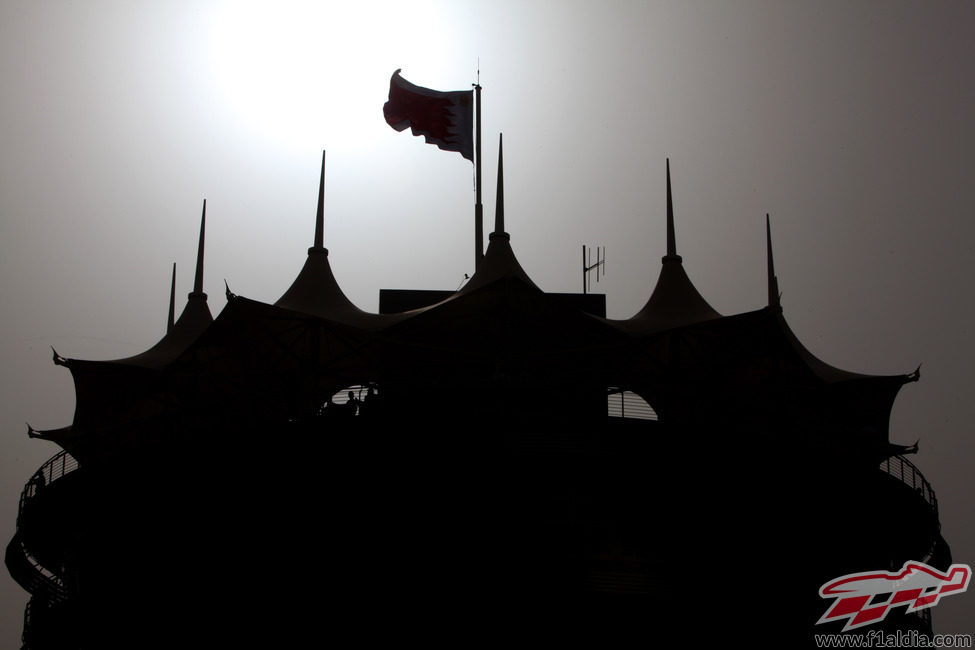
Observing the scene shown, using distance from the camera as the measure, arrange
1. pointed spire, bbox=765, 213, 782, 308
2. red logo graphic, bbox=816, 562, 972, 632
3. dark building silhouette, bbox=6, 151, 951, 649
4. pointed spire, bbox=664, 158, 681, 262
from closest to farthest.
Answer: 1. dark building silhouette, bbox=6, 151, 951, 649
2. red logo graphic, bbox=816, 562, 972, 632
3. pointed spire, bbox=765, 213, 782, 308
4. pointed spire, bbox=664, 158, 681, 262

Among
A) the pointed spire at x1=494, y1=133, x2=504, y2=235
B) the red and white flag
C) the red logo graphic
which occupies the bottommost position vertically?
the red logo graphic

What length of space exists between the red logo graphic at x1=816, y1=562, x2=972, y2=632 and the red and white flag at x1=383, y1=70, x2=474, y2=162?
19.8 metres

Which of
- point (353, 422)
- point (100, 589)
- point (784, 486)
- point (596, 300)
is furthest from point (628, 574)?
point (596, 300)

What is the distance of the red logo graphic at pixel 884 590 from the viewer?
19438 mm

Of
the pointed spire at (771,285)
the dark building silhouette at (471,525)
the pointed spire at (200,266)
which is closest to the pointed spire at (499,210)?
the dark building silhouette at (471,525)

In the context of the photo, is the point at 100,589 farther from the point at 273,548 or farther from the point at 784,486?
the point at 784,486

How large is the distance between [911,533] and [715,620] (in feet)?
22.2

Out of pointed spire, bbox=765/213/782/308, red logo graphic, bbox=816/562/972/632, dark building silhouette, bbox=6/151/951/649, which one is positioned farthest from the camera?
pointed spire, bbox=765/213/782/308

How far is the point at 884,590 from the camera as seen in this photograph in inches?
807

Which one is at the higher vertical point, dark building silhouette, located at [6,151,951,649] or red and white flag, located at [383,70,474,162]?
red and white flag, located at [383,70,474,162]

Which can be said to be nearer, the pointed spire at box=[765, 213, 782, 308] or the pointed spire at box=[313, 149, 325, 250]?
the pointed spire at box=[765, 213, 782, 308]

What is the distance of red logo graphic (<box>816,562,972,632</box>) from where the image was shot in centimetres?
1944

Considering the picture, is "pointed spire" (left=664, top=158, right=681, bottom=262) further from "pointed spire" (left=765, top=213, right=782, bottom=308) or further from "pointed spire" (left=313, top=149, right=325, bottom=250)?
"pointed spire" (left=313, top=149, right=325, bottom=250)

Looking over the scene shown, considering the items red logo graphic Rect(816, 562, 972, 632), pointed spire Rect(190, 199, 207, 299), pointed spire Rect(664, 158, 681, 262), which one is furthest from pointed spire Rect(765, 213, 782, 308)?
pointed spire Rect(190, 199, 207, 299)
